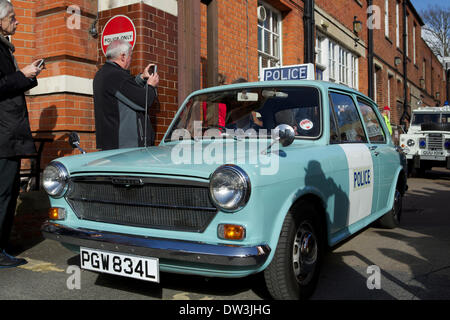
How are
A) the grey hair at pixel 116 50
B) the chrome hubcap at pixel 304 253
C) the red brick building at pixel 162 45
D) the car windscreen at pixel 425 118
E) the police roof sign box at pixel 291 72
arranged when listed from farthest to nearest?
the car windscreen at pixel 425 118 < the police roof sign box at pixel 291 72 < the red brick building at pixel 162 45 < the grey hair at pixel 116 50 < the chrome hubcap at pixel 304 253

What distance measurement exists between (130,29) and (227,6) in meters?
3.33

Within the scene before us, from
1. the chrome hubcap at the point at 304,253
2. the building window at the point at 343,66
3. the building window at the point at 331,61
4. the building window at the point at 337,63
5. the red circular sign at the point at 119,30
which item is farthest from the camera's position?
the building window at the point at 343,66

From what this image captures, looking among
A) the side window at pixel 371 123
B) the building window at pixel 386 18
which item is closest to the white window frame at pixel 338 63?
the building window at pixel 386 18

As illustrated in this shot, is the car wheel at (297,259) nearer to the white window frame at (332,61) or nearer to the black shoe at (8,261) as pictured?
the black shoe at (8,261)

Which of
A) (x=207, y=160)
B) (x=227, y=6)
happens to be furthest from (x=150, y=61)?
(x=207, y=160)

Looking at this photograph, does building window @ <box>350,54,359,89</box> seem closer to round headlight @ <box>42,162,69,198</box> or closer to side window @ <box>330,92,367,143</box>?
Result: side window @ <box>330,92,367,143</box>

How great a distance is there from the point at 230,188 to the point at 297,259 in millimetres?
777

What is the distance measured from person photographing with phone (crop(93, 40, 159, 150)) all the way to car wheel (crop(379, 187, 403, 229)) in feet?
9.32

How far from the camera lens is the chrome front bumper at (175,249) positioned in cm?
226

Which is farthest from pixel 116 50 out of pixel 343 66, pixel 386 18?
pixel 386 18

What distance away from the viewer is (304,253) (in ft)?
9.21

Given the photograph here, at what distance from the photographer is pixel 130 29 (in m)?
5.53

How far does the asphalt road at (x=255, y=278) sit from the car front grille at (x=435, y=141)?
8.19 m

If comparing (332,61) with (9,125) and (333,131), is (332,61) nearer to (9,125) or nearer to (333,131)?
(333,131)
